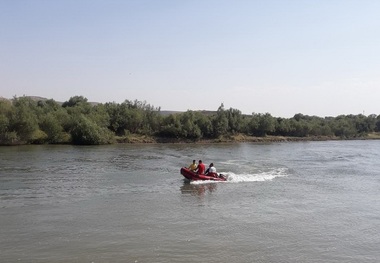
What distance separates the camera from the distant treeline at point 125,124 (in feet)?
185

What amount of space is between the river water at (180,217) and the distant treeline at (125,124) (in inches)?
1019

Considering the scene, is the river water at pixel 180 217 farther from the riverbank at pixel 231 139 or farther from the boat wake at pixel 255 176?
the riverbank at pixel 231 139

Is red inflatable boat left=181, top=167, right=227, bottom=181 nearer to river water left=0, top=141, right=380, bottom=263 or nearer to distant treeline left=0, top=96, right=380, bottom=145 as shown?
river water left=0, top=141, right=380, bottom=263

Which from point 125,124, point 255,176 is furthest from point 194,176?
point 125,124

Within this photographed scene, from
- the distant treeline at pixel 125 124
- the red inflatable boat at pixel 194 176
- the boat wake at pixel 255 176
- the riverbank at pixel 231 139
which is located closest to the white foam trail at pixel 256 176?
the boat wake at pixel 255 176

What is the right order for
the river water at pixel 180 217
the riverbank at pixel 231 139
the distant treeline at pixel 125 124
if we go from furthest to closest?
1. the riverbank at pixel 231 139
2. the distant treeline at pixel 125 124
3. the river water at pixel 180 217

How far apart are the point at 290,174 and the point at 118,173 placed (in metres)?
14.0

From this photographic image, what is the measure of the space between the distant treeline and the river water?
1019 inches

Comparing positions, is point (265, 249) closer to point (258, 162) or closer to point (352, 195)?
point (352, 195)

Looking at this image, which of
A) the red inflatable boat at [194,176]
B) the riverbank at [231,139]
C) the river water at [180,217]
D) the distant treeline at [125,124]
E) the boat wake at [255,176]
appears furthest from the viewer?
the riverbank at [231,139]

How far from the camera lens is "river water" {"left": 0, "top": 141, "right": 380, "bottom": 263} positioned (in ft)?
43.9

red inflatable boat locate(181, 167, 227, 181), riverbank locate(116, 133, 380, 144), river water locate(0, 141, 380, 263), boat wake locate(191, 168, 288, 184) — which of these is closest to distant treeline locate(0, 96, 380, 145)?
riverbank locate(116, 133, 380, 144)

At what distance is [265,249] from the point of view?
1396 centimetres

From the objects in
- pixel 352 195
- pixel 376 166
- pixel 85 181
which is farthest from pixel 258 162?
pixel 85 181
